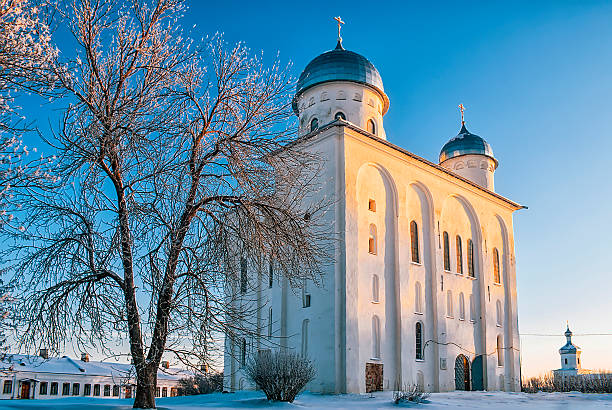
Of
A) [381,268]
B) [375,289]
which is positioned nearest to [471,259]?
[381,268]

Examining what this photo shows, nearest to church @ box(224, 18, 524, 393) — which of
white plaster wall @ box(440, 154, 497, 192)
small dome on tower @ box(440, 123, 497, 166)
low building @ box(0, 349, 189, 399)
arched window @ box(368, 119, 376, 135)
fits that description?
arched window @ box(368, 119, 376, 135)

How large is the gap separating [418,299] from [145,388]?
14071 millimetres

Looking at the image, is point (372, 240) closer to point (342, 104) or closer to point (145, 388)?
point (342, 104)

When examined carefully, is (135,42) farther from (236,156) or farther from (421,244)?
(421,244)

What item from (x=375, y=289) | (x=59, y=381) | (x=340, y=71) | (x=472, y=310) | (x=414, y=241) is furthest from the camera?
(x=59, y=381)

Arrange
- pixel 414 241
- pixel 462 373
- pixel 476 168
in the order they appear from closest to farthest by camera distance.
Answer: pixel 414 241, pixel 462 373, pixel 476 168

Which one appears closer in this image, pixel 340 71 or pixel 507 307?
pixel 340 71

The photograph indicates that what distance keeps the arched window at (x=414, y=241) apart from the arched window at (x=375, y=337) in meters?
3.45

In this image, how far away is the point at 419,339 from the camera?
2220cm

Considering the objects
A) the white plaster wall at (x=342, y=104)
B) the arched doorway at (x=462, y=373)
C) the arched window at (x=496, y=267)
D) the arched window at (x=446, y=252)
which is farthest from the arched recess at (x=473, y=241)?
the white plaster wall at (x=342, y=104)

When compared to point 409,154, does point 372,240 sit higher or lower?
lower

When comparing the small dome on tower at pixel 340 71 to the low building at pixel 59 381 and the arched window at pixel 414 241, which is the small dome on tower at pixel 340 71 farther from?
the low building at pixel 59 381

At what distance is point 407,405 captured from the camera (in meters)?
15.0

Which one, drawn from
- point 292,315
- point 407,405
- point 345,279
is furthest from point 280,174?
point 292,315
